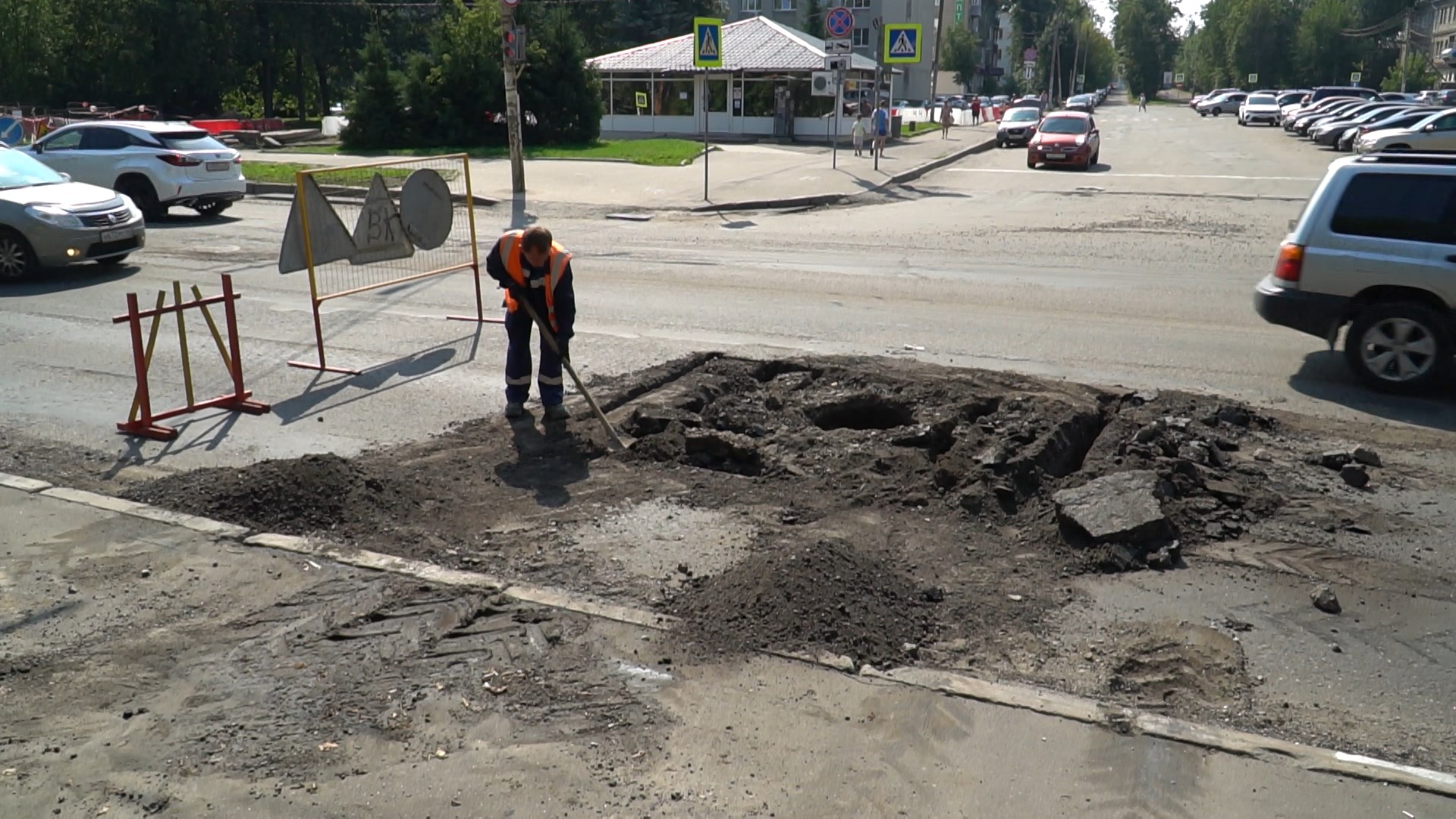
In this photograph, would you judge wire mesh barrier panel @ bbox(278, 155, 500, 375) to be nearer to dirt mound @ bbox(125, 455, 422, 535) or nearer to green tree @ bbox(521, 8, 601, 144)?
dirt mound @ bbox(125, 455, 422, 535)

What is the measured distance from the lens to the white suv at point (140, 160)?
756 inches

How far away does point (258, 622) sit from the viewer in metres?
5.18

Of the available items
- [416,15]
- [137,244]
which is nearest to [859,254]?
[137,244]

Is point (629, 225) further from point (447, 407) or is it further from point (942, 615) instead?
point (942, 615)

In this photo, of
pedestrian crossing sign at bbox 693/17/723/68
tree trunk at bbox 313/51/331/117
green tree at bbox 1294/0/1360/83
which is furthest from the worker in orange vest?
green tree at bbox 1294/0/1360/83

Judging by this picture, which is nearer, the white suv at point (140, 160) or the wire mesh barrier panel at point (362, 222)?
the wire mesh barrier panel at point (362, 222)

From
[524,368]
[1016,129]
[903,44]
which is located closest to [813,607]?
[524,368]

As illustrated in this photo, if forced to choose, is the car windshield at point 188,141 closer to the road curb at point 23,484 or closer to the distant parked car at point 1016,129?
the road curb at point 23,484

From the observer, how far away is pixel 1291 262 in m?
9.17

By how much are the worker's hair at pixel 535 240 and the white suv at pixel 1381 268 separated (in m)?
5.77

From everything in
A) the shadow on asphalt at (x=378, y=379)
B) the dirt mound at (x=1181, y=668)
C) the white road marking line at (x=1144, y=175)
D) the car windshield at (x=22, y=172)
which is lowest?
the dirt mound at (x=1181, y=668)

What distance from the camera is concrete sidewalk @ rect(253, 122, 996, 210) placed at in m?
24.0

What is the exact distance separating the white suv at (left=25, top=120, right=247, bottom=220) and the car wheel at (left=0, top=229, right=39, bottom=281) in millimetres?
5958

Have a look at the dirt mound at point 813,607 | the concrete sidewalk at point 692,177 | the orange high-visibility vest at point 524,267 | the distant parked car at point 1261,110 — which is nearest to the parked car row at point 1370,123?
the distant parked car at point 1261,110
